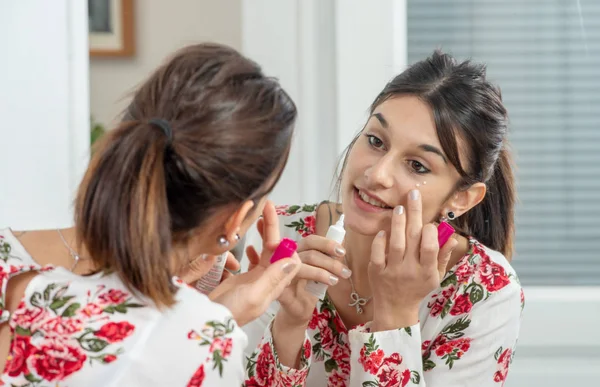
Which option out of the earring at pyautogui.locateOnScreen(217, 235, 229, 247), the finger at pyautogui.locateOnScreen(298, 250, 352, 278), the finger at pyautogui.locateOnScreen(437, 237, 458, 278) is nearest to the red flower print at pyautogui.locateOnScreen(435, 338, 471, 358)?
the finger at pyautogui.locateOnScreen(437, 237, 458, 278)

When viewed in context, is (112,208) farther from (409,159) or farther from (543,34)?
(543,34)

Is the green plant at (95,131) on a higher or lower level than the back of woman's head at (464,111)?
lower

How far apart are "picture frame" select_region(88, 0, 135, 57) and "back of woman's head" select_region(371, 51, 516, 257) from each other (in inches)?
42.9

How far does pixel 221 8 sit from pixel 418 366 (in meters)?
1.27

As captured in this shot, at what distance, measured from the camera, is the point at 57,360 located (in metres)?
0.74

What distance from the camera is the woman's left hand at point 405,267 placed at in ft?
3.54

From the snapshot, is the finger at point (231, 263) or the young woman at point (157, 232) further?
the finger at point (231, 263)

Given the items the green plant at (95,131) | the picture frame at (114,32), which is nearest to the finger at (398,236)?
the green plant at (95,131)

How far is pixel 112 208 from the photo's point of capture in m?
0.73

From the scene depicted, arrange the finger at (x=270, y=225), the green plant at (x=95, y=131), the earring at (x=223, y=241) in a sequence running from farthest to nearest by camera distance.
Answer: the green plant at (x=95, y=131)
the finger at (x=270, y=225)
the earring at (x=223, y=241)

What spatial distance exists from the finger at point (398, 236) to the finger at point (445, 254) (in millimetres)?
69

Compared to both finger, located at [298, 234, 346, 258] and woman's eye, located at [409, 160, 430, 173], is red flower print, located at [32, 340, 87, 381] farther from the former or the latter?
woman's eye, located at [409, 160, 430, 173]

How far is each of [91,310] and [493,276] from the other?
0.68 m

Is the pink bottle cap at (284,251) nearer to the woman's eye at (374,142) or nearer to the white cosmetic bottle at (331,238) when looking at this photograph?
the white cosmetic bottle at (331,238)
